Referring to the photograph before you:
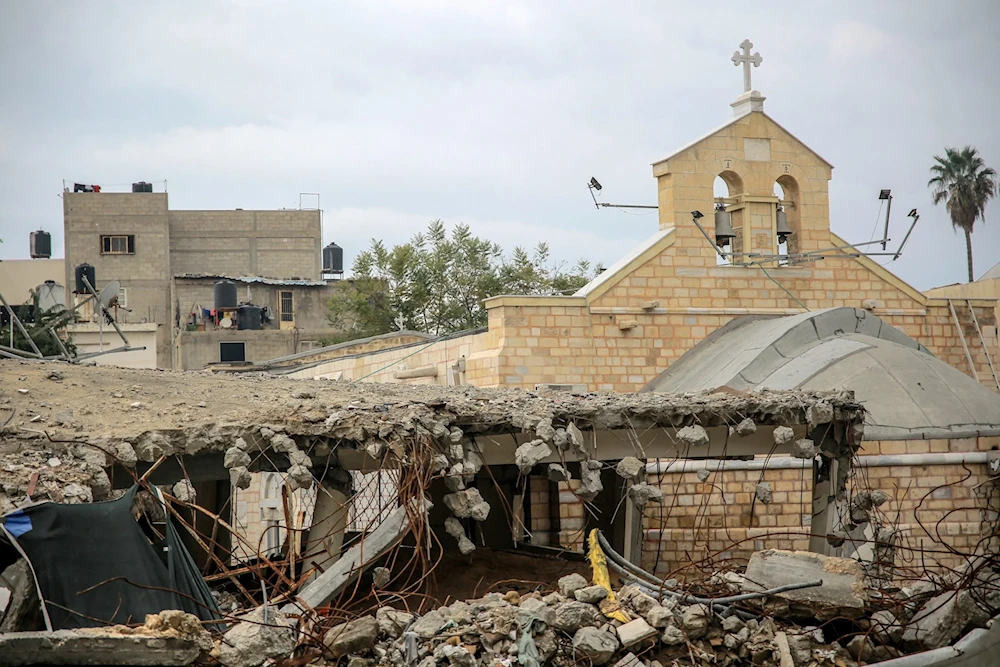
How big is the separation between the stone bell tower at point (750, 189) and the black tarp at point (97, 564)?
13.3 meters

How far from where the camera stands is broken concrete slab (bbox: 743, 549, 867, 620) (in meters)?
10.9

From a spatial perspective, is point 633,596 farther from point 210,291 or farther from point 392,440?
point 210,291

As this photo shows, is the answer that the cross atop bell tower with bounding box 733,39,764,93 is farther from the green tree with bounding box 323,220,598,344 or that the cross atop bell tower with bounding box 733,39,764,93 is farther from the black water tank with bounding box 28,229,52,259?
the black water tank with bounding box 28,229,52,259

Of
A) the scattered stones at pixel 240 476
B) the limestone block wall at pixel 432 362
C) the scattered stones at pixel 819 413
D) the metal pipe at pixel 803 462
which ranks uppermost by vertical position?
the limestone block wall at pixel 432 362

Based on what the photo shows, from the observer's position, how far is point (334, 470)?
38.0 feet

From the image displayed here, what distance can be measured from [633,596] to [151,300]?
35.2m

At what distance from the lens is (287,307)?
43.0 metres

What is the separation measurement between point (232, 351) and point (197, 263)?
6797mm

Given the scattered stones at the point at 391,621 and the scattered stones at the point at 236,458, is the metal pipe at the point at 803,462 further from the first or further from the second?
the scattered stones at the point at 236,458

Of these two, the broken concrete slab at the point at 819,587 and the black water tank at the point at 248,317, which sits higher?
the black water tank at the point at 248,317

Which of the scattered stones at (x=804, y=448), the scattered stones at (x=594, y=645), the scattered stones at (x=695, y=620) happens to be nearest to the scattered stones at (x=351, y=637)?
the scattered stones at (x=594, y=645)

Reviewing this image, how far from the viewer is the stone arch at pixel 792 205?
2156 cm

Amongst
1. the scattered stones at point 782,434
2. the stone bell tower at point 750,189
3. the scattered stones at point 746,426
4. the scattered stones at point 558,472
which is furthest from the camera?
the stone bell tower at point 750,189

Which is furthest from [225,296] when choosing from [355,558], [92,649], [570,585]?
[92,649]
